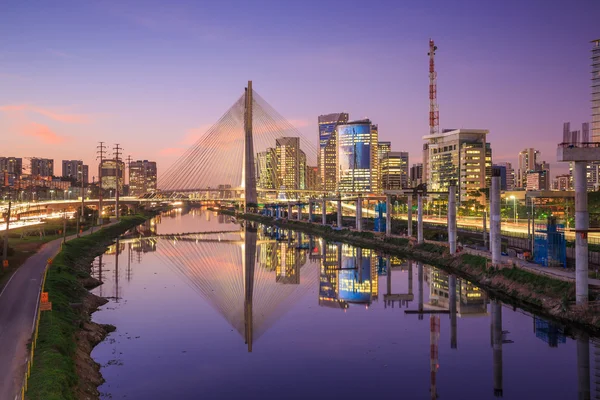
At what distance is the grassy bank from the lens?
13141 mm

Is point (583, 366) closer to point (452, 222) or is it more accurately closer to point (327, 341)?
point (327, 341)

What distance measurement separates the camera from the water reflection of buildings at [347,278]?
3128 cm

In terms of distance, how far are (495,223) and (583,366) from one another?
45.0ft

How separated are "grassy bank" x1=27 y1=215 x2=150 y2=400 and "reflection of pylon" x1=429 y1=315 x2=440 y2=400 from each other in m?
10.3

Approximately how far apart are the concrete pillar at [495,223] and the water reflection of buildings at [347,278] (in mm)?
7325

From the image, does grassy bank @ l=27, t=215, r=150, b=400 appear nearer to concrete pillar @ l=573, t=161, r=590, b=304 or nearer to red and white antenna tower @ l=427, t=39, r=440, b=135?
concrete pillar @ l=573, t=161, r=590, b=304

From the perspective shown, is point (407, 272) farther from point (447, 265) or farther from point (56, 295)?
point (56, 295)

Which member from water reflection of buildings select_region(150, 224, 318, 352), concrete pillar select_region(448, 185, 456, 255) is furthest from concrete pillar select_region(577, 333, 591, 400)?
concrete pillar select_region(448, 185, 456, 255)

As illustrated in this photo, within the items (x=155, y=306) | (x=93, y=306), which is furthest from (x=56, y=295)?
(x=155, y=306)

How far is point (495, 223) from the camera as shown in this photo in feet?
102

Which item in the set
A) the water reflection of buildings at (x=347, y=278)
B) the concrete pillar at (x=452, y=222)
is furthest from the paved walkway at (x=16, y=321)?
the concrete pillar at (x=452, y=222)

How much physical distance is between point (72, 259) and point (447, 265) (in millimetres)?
27727

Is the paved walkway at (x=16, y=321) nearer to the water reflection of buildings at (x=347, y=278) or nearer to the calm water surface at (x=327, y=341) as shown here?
the calm water surface at (x=327, y=341)

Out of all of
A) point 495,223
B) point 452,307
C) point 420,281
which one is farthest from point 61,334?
point 420,281
